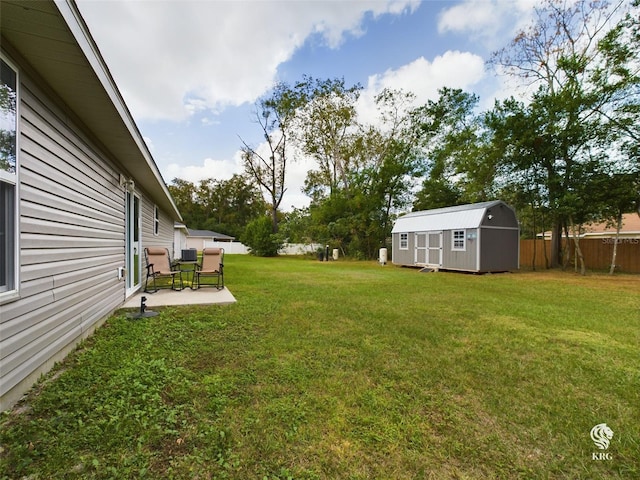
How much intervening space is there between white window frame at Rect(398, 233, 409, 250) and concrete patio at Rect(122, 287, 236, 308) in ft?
32.3

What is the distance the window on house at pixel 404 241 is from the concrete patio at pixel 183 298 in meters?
9.84

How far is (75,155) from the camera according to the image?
324 cm

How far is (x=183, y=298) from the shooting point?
5.55m

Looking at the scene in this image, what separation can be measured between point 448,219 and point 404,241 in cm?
260

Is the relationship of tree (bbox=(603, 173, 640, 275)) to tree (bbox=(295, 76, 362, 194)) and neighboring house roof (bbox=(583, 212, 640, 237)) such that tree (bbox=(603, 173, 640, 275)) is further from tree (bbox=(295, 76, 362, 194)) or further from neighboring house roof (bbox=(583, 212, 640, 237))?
tree (bbox=(295, 76, 362, 194))

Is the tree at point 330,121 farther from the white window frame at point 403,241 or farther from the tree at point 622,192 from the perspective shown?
the tree at point 622,192

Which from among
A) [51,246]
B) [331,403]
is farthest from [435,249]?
[51,246]

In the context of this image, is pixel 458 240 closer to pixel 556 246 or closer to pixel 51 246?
pixel 556 246

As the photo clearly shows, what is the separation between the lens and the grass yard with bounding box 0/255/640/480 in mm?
1575

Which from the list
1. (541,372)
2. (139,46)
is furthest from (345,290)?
(139,46)

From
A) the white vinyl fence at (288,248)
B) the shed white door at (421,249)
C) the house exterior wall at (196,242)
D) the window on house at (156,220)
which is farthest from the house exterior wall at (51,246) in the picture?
the house exterior wall at (196,242)

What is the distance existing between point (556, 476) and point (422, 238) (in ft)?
40.3

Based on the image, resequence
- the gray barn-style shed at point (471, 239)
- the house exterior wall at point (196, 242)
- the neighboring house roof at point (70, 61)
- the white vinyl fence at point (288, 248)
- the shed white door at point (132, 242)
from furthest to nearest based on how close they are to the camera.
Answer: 1. the house exterior wall at point (196, 242)
2. the white vinyl fence at point (288, 248)
3. the gray barn-style shed at point (471, 239)
4. the shed white door at point (132, 242)
5. the neighboring house roof at point (70, 61)

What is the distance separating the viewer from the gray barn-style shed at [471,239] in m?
11.0
